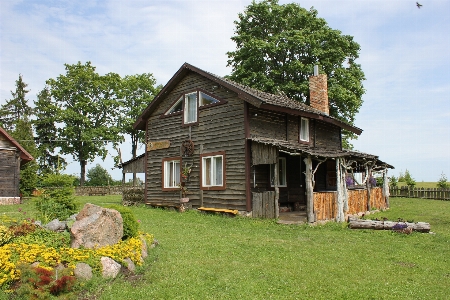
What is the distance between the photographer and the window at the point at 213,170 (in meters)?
18.5

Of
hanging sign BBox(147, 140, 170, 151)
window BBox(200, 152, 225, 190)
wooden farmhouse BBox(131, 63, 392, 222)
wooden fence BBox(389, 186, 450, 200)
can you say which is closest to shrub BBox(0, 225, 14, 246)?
wooden farmhouse BBox(131, 63, 392, 222)

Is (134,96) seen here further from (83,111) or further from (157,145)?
(157,145)

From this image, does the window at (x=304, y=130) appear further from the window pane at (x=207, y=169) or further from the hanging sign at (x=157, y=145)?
the hanging sign at (x=157, y=145)

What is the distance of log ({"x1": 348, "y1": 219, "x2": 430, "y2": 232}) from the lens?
535 inches

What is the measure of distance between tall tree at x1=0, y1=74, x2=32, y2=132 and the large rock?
52358mm

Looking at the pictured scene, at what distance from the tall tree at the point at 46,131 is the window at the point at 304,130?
37188 millimetres

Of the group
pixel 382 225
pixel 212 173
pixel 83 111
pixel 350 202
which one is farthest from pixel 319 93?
pixel 83 111

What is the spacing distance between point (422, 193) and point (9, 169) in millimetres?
30865

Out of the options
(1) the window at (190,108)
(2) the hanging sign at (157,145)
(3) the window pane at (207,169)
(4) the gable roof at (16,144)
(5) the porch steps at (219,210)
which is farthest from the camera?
(4) the gable roof at (16,144)

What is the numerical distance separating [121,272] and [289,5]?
29927mm

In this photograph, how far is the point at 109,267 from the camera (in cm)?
779

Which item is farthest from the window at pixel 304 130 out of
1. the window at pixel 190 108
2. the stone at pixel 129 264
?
the stone at pixel 129 264

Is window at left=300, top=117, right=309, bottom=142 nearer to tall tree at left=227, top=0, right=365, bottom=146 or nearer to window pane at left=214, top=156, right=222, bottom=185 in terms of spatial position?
window pane at left=214, top=156, right=222, bottom=185

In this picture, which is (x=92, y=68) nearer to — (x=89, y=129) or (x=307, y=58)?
(x=89, y=129)
